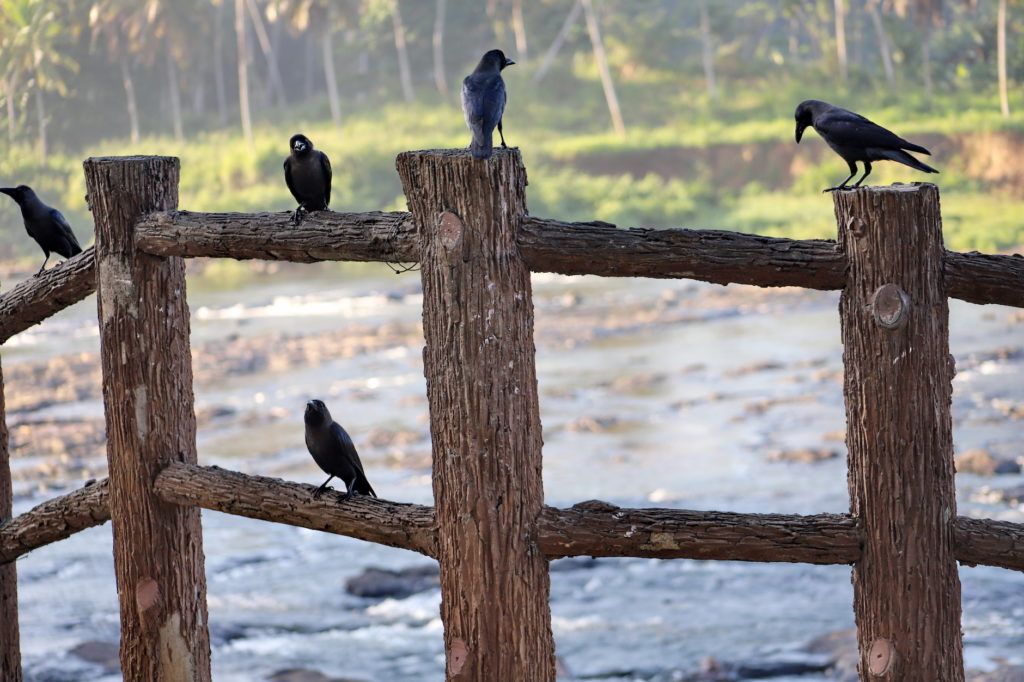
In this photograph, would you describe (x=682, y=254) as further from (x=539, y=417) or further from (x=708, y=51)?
(x=708, y=51)

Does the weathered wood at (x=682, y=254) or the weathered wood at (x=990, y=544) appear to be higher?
the weathered wood at (x=682, y=254)

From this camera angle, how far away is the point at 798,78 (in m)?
28.5

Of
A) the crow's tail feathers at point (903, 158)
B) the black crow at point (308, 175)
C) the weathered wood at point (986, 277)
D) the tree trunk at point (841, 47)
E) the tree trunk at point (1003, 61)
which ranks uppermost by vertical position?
the tree trunk at point (841, 47)

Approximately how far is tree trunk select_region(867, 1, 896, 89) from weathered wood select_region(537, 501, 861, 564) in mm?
26864

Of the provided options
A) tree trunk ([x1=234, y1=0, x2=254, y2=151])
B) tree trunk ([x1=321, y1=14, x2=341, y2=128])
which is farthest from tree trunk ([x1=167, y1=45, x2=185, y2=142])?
tree trunk ([x1=321, y1=14, x2=341, y2=128])

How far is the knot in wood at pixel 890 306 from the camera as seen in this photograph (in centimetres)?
192

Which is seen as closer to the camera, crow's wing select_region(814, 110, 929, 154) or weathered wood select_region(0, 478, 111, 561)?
crow's wing select_region(814, 110, 929, 154)

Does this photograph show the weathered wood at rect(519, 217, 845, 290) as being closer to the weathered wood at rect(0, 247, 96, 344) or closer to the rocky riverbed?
the weathered wood at rect(0, 247, 96, 344)

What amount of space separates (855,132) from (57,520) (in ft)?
6.36

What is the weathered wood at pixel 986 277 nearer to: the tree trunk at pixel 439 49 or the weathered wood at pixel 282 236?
the weathered wood at pixel 282 236

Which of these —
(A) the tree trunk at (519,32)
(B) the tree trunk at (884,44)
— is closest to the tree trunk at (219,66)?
(A) the tree trunk at (519,32)

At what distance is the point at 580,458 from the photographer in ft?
28.2

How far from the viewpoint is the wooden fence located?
76.8 inches

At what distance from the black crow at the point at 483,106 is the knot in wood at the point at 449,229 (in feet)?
0.36
